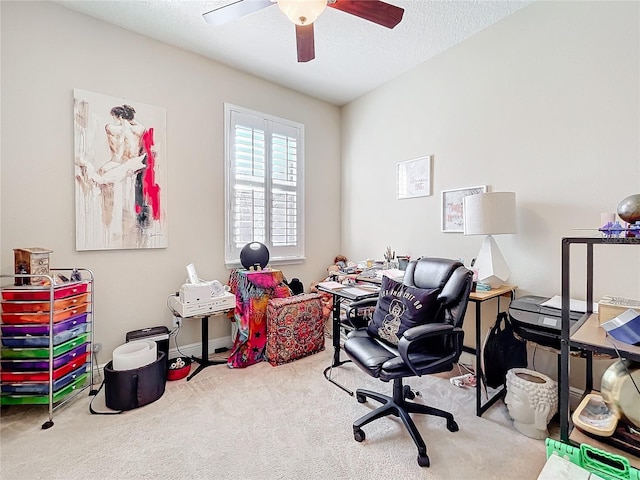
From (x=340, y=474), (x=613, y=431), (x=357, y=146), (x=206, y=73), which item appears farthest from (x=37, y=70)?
(x=613, y=431)

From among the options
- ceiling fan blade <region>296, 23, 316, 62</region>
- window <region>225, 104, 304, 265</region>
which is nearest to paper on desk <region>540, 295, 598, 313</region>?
ceiling fan blade <region>296, 23, 316, 62</region>

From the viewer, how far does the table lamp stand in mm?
2113

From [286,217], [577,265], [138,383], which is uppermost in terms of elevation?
[286,217]

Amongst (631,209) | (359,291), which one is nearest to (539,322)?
(631,209)

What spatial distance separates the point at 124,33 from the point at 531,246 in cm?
379

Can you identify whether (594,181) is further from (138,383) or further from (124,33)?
(124,33)

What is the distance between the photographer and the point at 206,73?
2.93 m

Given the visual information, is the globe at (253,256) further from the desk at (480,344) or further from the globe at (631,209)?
the globe at (631,209)

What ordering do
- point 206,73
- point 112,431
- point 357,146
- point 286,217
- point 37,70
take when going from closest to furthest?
point 112,431 → point 37,70 → point 206,73 → point 286,217 → point 357,146

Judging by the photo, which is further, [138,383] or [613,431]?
[138,383]

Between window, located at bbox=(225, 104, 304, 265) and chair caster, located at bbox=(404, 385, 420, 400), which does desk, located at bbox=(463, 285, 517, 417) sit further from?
window, located at bbox=(225, 104, 304, 265)

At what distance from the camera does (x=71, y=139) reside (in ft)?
7.50

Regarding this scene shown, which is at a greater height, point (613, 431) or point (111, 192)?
point (111, 192)

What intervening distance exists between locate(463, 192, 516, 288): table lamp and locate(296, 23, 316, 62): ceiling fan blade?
1.54m
